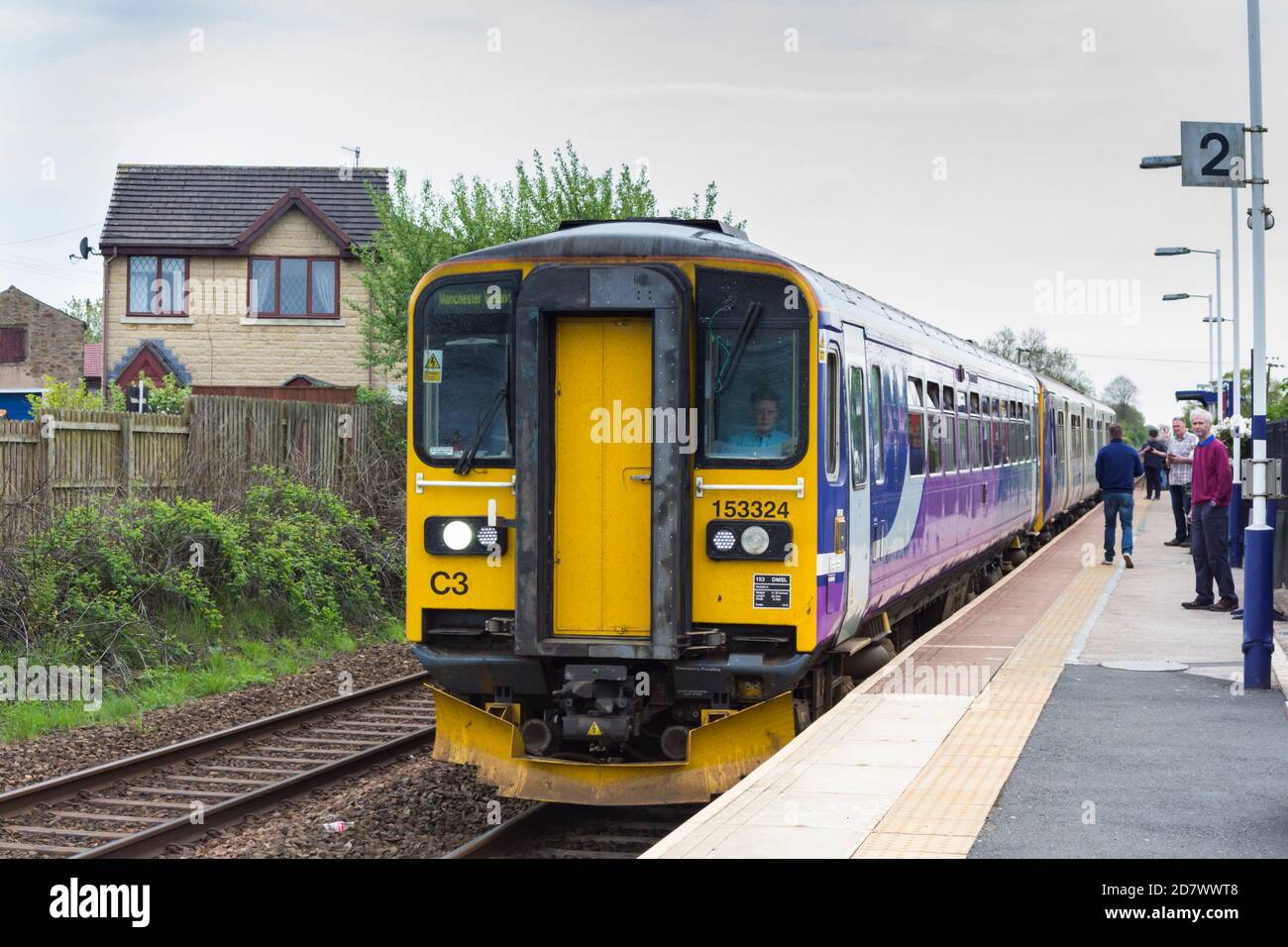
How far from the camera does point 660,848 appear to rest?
5.93m

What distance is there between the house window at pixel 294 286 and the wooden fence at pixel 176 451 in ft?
43.5

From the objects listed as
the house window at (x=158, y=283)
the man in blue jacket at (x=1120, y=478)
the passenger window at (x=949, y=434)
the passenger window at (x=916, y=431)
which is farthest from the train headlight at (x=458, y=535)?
the house window at (x=158, y=283)

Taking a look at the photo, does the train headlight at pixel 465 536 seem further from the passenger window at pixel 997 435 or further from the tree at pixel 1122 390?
the tree at pixel 1122 390

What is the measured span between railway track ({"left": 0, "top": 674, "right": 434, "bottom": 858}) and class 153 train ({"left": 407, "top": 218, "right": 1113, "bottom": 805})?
1.64 meters

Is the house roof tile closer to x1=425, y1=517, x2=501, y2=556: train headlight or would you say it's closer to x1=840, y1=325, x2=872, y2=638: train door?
x1=840, y1=325, x2=872, y2=638: train door

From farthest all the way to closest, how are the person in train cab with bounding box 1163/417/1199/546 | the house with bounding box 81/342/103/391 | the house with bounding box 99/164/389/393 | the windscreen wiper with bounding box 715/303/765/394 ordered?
the house with bounding box 81/342/103/391, the house with bounding box 99/164/389/393, the person in train cab with bounding box 1163/417/1199/546, the windscreen wiper with bounding box 715/303/765/394

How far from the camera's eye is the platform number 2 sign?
10.5m

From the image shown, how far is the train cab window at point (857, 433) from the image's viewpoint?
30.5ft

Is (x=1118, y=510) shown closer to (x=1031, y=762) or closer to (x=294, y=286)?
(x=1031, y=762)

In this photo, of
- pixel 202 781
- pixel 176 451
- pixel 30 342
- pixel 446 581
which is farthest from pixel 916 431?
pixel 30 342

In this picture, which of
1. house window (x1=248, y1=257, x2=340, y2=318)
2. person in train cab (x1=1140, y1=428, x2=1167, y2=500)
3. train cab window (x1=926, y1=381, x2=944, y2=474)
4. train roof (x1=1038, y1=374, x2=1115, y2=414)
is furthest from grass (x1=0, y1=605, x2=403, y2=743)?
person in train cab (x1=1140, y1=428, x2=1167, y2=500)

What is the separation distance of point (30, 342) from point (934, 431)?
188 feet

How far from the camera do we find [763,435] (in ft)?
27.2
